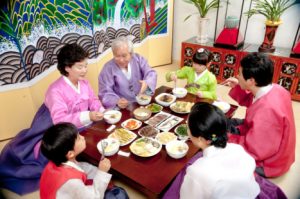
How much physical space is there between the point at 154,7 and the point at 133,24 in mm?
610

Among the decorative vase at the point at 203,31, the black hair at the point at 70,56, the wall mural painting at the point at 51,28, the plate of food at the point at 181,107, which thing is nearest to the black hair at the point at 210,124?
the plate of food at the point at 181,107

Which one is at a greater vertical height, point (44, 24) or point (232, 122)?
point (44, 24)

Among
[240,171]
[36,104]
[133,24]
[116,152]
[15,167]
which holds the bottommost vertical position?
[15,167]

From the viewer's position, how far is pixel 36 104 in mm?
2871

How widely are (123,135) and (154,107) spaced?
0.48 metres

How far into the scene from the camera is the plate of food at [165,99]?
2.19 m

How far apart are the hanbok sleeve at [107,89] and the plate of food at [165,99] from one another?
438mm

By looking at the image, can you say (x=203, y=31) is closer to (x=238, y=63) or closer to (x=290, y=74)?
→ (x=238, y=63)

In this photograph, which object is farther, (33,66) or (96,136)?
(33,66)

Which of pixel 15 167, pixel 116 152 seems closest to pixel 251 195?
pixel 116 152

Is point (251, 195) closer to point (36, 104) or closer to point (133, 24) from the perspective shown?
point (36, 104)

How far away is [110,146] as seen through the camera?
5.44ft

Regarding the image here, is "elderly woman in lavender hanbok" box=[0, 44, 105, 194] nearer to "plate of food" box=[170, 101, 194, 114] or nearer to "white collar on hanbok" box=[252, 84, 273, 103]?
"plate of food" box=[170, 101, 194, 114]

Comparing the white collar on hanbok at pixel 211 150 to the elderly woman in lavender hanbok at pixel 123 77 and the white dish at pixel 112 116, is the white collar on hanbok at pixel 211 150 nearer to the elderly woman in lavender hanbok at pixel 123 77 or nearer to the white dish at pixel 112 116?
the white dish at pixel 112 116
